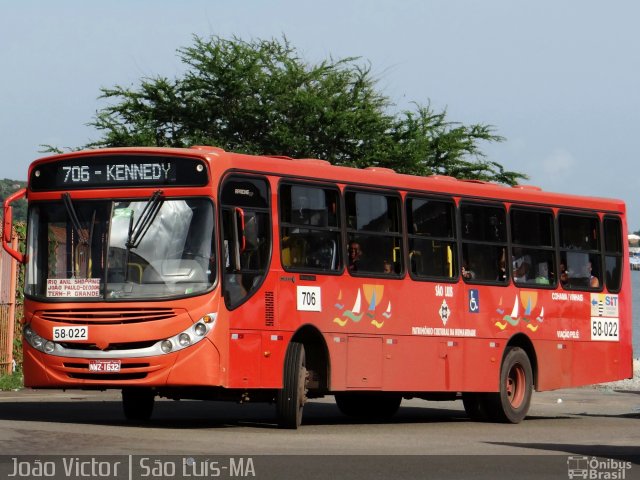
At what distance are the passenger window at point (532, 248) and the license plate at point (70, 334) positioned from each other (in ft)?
23.7

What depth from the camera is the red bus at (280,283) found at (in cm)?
1786

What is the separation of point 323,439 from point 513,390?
6.00m

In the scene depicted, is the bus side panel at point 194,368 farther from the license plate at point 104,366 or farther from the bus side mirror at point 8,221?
the bus side mirror at point 8,221

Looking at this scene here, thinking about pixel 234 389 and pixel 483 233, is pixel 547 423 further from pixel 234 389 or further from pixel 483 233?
pixel 234 389

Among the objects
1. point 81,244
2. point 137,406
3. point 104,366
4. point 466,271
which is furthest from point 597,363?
point 81,244

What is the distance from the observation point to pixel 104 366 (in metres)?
17.8

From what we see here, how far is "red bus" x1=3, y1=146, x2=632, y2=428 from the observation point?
1786cm

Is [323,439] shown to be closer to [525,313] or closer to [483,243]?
[483,243]

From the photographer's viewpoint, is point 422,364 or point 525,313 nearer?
point 422,364

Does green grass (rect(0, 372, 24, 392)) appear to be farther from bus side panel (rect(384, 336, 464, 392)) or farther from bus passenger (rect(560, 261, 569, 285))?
bus passenger (rect(560, 261, 569, 285))

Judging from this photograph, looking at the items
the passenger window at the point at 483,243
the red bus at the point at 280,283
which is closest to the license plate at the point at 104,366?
the red bus at the point at 280,283

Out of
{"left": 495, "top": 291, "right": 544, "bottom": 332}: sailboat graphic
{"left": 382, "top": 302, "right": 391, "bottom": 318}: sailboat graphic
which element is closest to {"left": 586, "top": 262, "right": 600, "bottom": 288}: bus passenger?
{"left": 495, "top": 291, "right": 544, "bottom": 332}: sailboat graphic

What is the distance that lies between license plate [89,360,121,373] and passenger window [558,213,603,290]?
8.29 m

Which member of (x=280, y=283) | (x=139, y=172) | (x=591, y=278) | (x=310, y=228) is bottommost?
(x=280, y=283)
